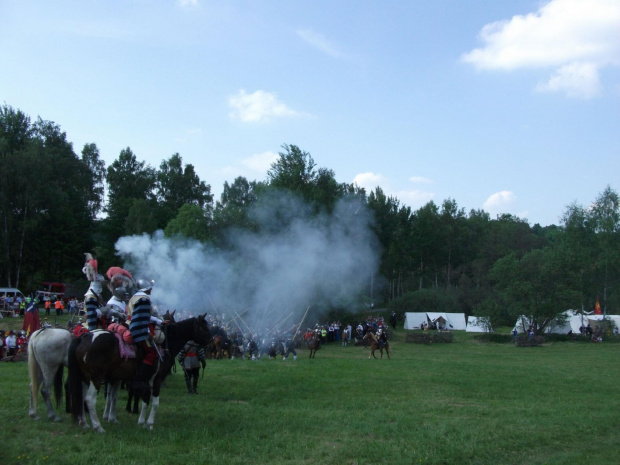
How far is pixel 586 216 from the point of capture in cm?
5703

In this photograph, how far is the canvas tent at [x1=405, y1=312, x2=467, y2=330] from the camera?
59625 mm

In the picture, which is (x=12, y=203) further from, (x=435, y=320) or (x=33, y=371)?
(x=33, y=371)

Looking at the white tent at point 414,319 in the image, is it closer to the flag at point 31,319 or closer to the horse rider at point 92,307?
the flag at point 31,319

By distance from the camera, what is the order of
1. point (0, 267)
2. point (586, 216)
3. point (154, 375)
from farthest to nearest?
point (586, 216), point (0, 267), point (154, 375)

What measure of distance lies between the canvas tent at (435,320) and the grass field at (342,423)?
3890 centimetres

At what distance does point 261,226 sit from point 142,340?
36321 mm

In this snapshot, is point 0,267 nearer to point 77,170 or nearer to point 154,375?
point 77,170

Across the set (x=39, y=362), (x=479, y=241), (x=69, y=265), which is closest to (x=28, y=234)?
(x=69, y=265)

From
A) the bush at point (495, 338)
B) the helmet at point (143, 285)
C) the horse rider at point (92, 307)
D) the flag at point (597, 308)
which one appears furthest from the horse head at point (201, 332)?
the flag at point (597, 308)

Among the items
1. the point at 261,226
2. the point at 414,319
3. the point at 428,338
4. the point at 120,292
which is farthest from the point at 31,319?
the point at 414,319

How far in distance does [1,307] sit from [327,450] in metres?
41.8

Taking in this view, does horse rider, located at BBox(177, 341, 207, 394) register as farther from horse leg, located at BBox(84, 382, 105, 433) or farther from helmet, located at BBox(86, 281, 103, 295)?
horse leg, located at BBox(84, 382, 105, 433)

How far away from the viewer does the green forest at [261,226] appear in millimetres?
48719

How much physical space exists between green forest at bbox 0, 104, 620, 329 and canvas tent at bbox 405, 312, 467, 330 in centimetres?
321
